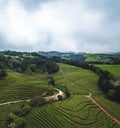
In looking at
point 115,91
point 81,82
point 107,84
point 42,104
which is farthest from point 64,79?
point 42,104

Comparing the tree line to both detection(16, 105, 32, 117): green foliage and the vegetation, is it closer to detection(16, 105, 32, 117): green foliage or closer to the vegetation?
the vegetation

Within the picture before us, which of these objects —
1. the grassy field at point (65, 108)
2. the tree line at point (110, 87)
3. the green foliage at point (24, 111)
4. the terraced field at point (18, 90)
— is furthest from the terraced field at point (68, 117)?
the terraced field at point (18, 90)

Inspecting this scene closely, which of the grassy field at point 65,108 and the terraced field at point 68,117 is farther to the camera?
the grassy field at point 65,108

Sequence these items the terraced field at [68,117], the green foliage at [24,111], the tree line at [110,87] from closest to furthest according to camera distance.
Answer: the terraced field at [68,117]
the green foliage at [24,111]
the tree line at [110,87]

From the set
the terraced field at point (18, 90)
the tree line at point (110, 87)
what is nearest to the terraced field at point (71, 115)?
the tree line at point (110, 87)

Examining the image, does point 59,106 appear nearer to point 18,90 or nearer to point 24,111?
point 24,111

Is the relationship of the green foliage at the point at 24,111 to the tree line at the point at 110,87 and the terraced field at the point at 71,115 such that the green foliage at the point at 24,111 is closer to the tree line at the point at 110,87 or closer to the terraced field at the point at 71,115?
the terraced field at the point at 71,115

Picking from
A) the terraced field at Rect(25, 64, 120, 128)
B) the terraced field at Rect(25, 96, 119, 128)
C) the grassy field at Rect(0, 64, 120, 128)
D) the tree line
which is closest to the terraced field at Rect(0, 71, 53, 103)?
the grassy field at Rect(0, 64, 120, 128)

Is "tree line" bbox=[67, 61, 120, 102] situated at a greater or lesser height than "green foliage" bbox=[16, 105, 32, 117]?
greater

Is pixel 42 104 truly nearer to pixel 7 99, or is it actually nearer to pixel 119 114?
pixel 7 99

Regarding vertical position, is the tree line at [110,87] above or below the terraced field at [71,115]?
above

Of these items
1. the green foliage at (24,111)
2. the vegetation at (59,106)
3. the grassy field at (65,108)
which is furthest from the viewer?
the green foliage at (24,111)
